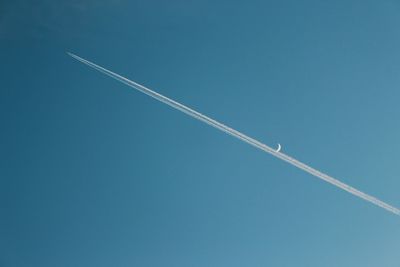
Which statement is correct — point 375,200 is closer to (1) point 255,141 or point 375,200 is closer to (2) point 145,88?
(1) point 255,141

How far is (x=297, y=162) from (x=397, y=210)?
24.7 ft

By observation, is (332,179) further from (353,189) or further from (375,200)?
(375,200)

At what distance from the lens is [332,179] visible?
2511cm

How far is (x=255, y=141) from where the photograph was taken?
24844mm

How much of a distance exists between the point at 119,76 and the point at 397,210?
21718 mm

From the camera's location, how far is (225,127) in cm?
2522

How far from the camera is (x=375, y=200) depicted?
24391mm

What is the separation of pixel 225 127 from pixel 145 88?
645cm

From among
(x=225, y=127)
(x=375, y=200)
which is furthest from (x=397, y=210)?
(x=225, y=127)

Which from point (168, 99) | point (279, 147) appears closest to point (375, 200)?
point (279, 147)

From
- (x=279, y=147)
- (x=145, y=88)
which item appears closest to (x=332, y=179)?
(x=279, y=147)

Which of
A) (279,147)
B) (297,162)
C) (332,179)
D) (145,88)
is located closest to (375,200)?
(332,179)

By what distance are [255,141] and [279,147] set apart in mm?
1730

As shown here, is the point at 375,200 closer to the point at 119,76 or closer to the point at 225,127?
the point at 225,127
